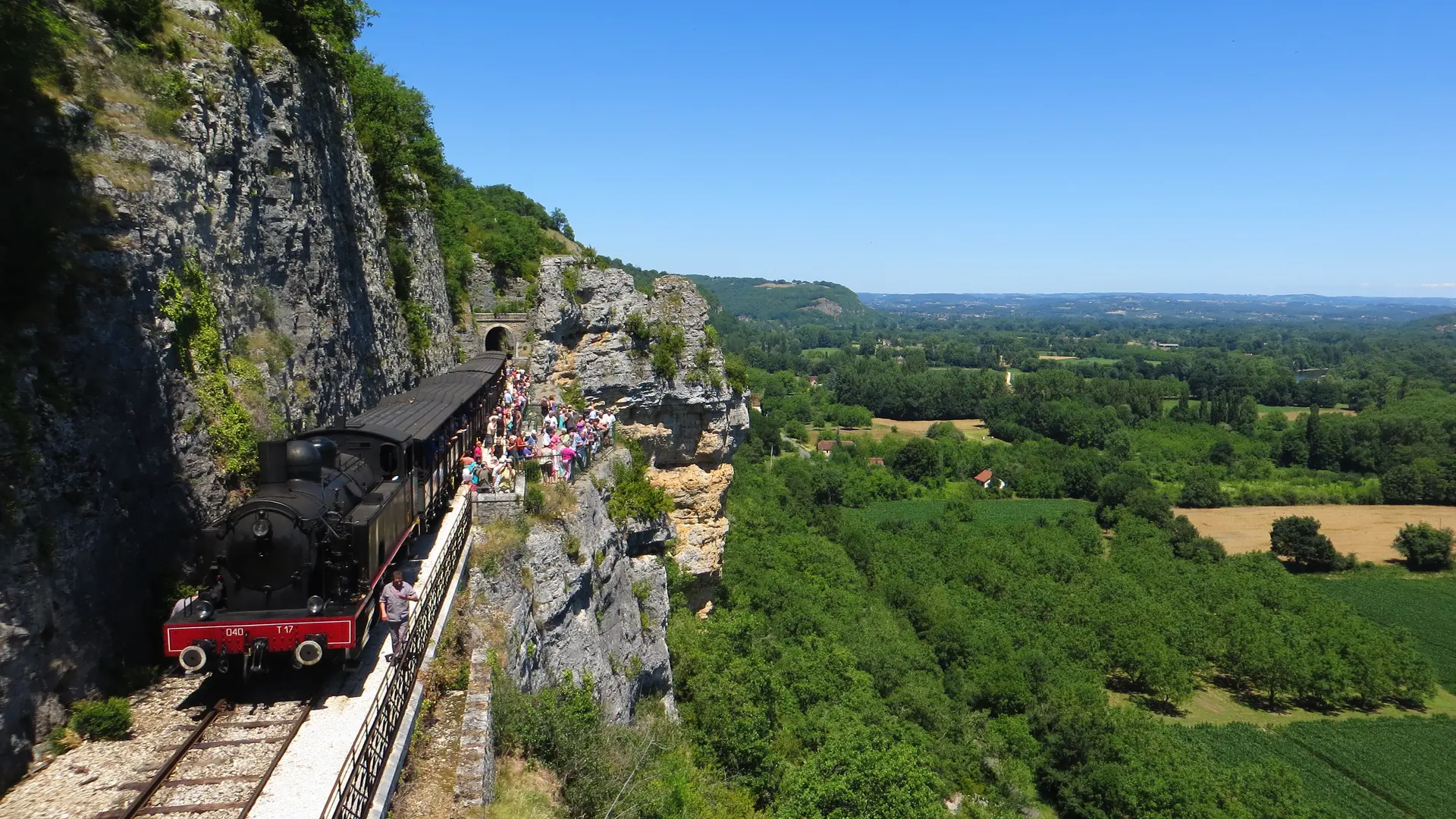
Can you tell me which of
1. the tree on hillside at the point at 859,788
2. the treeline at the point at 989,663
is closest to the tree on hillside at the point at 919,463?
the treeline at the point at 989,663

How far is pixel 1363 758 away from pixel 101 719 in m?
46.4

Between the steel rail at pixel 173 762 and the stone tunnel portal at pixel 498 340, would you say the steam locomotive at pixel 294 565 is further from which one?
the stone tunnel portal at pixel 498 340

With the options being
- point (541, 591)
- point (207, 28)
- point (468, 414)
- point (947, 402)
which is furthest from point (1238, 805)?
point (947, 402)

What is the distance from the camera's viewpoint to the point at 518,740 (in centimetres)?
1150

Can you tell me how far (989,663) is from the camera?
36.1 metres

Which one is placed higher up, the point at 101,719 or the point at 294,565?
the point at 294,565

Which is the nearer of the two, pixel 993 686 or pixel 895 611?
pixel 993 686

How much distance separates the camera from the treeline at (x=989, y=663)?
21641 mm

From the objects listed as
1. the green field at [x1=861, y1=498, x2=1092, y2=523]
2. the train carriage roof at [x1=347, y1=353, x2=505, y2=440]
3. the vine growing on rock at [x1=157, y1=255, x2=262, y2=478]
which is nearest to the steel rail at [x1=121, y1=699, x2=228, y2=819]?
the vine growing on rock at [x1=157, y1=255, x2=262, y2=478]

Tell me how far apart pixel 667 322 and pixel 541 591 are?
43.2 ft

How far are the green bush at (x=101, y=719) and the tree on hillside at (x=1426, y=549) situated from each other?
80615 millimetres

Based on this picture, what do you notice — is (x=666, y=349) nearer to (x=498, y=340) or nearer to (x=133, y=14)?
(x=133, y=14)

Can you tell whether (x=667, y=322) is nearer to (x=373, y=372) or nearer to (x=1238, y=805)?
(x=373, y=372)

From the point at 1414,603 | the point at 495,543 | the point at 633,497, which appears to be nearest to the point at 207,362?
the point at 495,543
